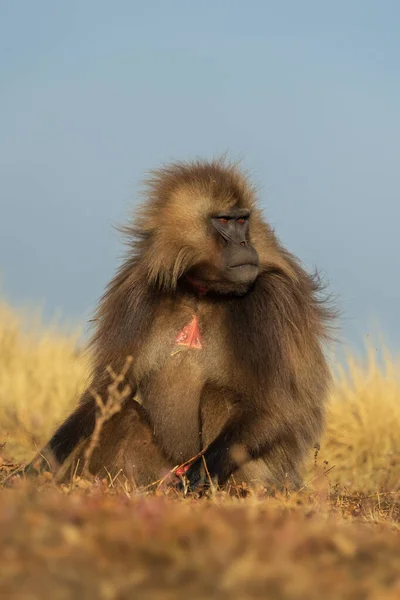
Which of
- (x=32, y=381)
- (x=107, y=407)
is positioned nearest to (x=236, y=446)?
(x=107, y=407)

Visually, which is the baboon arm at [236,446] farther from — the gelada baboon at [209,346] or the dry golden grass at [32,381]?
the dry golden grass at [32,381]

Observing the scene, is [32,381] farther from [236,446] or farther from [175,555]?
[175,555]

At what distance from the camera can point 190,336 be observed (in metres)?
5.12

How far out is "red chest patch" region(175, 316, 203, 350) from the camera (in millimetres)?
5113

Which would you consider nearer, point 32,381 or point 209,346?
point 209,346

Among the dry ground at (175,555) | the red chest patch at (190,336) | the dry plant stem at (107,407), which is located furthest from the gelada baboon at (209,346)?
the dry ground at (175,555)

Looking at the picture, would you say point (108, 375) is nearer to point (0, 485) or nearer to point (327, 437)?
point (0, 485)

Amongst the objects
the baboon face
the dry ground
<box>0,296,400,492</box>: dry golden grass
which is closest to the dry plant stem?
the dry ground

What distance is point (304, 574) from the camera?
1860 mm

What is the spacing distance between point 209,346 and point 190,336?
4.2 inches

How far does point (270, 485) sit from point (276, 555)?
2.98m

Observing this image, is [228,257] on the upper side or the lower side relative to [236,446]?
upper

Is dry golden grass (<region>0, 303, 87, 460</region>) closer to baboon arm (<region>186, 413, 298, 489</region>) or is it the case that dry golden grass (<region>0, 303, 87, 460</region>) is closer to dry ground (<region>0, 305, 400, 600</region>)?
baboon arm (<region>186, 413, 298, 489</region>)

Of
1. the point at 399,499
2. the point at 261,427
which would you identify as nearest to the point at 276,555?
the point at 261,427
